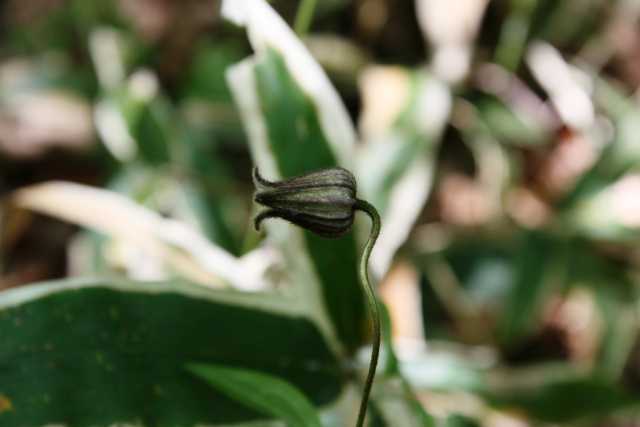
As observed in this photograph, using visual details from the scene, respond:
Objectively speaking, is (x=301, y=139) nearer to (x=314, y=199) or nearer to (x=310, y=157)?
(x=310, y=157)

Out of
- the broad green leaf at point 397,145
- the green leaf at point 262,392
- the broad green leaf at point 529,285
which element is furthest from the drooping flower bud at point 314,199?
the broad green leaf at point 529,285

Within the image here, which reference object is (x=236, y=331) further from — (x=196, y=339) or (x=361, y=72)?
(x=361, y=72)

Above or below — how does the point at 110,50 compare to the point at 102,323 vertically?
below

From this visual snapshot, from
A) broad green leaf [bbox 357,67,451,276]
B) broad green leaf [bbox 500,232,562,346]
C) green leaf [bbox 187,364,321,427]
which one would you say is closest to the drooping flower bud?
green leaf [bbox 187,364,321,427]

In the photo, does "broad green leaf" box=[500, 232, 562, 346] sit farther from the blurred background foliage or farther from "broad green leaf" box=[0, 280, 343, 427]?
"broad green leaf" box=[0, 280, 343, 427]

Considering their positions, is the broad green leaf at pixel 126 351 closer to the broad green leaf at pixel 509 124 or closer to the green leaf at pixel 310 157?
the green leaf at pixel 310 157

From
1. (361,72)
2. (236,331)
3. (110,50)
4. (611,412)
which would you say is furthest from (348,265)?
(110,50)
